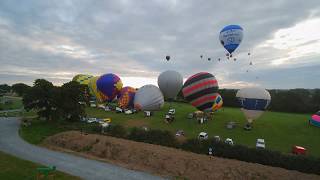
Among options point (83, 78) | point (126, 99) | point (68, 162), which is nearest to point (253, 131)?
point (68, 162)

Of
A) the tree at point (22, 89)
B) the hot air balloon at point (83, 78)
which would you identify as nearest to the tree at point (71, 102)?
the tree at point (22, 89)

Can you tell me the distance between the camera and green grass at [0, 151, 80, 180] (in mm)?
23516

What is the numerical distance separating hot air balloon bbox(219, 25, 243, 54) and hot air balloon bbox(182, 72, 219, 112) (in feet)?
19.7

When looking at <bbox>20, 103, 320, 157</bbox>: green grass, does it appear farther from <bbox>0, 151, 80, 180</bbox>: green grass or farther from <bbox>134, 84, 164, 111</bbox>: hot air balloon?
<bbox>0, 151, 80, 180</bbox>: green grass

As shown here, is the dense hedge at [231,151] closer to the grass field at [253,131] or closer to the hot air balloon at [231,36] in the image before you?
the grass field at [253,131]

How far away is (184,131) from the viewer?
1640 inches

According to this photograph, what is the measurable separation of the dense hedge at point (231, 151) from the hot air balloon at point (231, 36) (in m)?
18.8

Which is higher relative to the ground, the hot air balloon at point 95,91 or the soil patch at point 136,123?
the hot air balloon at point 95,91

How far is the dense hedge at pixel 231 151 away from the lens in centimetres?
2755

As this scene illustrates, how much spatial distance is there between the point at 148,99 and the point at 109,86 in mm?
13327

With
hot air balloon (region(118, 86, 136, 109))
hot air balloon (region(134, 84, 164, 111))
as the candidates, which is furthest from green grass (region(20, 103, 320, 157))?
hot air balloon (region(118, 86, 136, 109))

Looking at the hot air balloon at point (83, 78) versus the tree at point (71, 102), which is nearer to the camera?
the tree at point (71, 102)

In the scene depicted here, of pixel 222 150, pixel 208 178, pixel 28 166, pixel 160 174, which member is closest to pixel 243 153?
pixel 222 150

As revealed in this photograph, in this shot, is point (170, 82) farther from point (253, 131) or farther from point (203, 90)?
point (253, 131)
